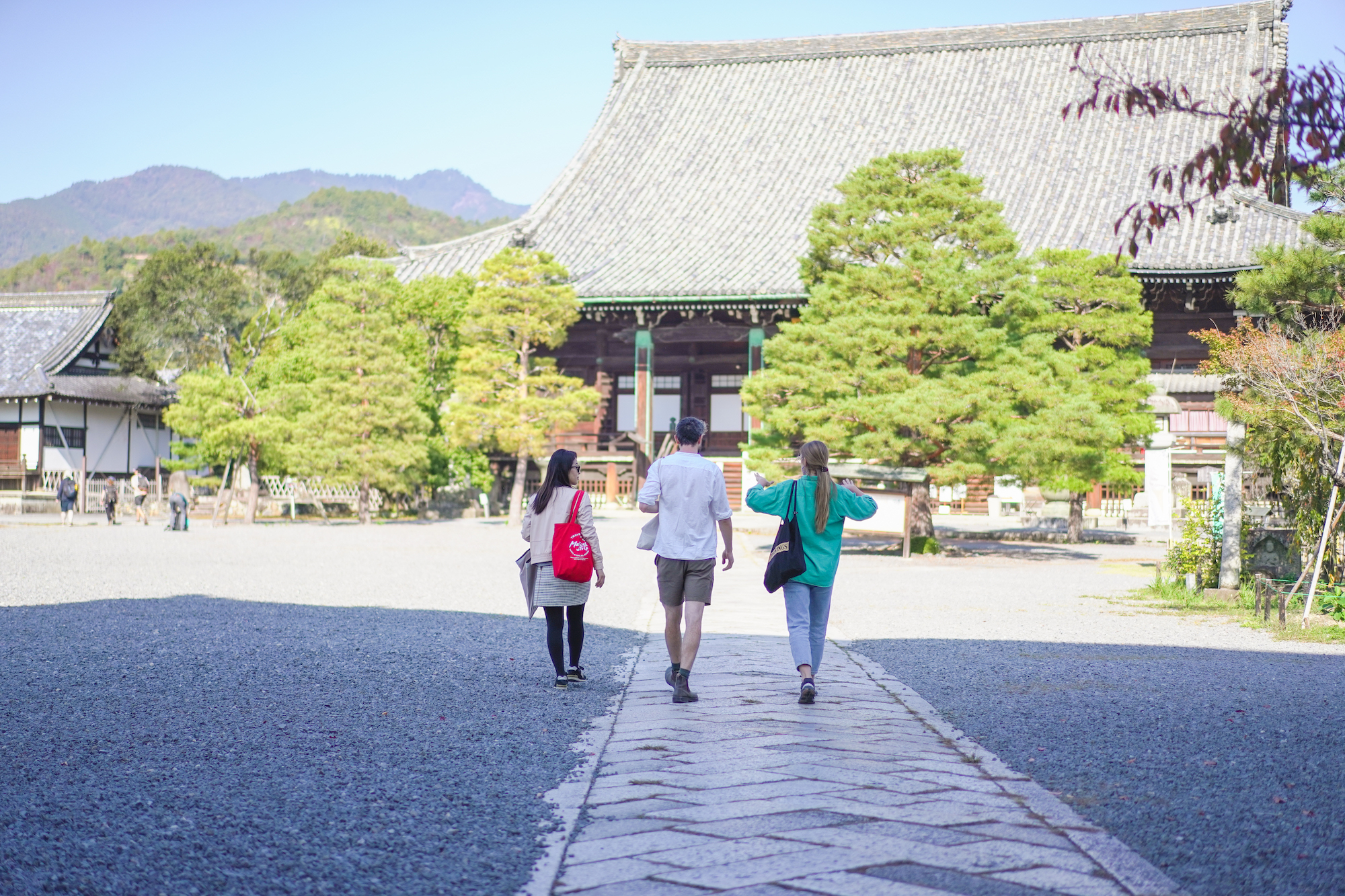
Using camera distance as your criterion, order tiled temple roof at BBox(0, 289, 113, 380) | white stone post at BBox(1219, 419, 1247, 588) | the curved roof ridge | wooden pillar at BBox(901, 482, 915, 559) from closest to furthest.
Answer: white stone post at BBox(1219, 419, 1247, 588), wooden pillar at BBox(901, 482, 915, 559), the curved roof ridge, tiled temple roof at BBox(0, 289, 113, 380)

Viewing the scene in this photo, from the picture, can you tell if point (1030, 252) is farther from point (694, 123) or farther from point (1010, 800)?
point (1010, 800)

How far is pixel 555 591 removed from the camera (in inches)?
252

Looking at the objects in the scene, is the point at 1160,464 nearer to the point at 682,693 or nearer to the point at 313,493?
the point at 682,693

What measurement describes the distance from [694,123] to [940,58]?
7528 mm

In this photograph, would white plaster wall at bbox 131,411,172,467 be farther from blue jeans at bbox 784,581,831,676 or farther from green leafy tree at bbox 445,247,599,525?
blue jeans at bbox 784,581,831,676

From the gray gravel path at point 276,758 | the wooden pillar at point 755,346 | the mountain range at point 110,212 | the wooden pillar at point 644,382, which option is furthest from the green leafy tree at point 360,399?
the mountain range at point 110,212

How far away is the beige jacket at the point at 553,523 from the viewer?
21.0 feet

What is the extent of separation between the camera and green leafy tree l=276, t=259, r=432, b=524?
23812mm

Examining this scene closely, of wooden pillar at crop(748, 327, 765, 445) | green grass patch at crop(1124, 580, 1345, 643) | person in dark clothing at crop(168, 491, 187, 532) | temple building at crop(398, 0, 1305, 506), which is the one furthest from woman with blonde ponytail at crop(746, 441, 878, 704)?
wooden pillar at crop(748, 327, 765, 445)

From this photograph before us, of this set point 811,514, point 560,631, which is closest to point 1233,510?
point 811,514

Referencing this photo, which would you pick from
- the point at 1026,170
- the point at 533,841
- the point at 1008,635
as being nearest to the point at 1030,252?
the point at 1026,170

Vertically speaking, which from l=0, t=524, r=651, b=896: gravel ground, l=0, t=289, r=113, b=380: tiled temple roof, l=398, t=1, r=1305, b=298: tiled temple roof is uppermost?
l=398, t=1, r=1305, b=298: tiled temple roof

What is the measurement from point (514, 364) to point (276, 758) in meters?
19.8

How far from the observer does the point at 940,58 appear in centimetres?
3412
